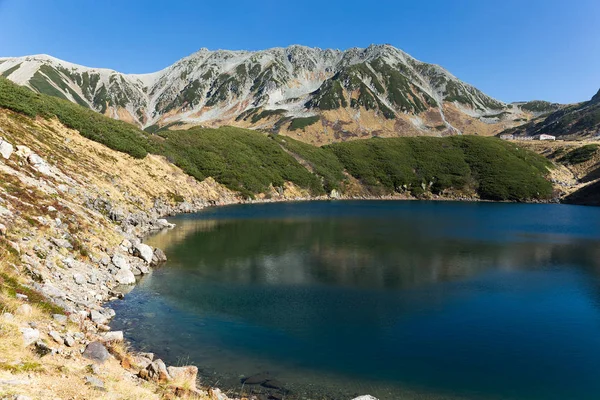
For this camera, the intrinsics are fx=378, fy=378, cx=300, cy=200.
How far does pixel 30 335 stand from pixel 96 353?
8.00ft

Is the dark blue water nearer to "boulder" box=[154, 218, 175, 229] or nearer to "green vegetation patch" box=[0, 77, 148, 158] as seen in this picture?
"boulder" box=[154, 218, 175, 229]

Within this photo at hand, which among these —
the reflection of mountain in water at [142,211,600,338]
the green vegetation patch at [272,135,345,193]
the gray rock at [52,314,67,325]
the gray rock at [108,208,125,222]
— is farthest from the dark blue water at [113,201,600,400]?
the green vegetation patch at [272,135,345,193]

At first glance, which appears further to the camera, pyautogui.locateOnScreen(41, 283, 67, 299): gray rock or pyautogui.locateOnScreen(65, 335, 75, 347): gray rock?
pyautogui.locateOnScreen(41, 283, 67, 299): gray rock

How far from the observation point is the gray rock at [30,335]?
44.6 ft

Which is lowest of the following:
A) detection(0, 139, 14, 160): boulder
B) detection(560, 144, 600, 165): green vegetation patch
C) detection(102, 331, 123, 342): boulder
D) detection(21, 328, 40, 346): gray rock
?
detection(102, 331, 123, 342): boulder

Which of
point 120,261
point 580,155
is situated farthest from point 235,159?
point 580,155

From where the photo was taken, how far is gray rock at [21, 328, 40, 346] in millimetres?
13596

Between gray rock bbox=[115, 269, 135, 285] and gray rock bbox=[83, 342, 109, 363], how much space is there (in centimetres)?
1791

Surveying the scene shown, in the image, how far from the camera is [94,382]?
39.9ft

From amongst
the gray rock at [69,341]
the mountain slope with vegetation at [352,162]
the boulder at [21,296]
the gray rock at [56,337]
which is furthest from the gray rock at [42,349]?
the mountain slope with vegetation at [352,162]

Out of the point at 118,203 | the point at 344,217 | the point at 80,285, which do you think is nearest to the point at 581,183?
the point at 344,217

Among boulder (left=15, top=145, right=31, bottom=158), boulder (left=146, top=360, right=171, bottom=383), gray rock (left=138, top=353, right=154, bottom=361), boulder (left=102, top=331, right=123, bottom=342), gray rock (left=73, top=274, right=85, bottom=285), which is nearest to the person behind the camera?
boulder (left=146, top=360, right=171, bottom=383)

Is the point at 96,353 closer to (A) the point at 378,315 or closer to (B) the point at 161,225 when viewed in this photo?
(A) the point at 378,315

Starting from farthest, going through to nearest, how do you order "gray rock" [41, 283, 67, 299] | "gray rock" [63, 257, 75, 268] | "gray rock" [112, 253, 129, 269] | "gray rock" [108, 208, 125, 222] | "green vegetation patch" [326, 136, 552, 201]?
"green vegetation patch" [326, 136, 552, 201] < "gray rock" [108, 208, 125, 222] < "gray rock" [112, 253, 129, 269] < "gray rock" [63, 257, 75, 268] < "gray rock" [41, 283, 67, 299]
